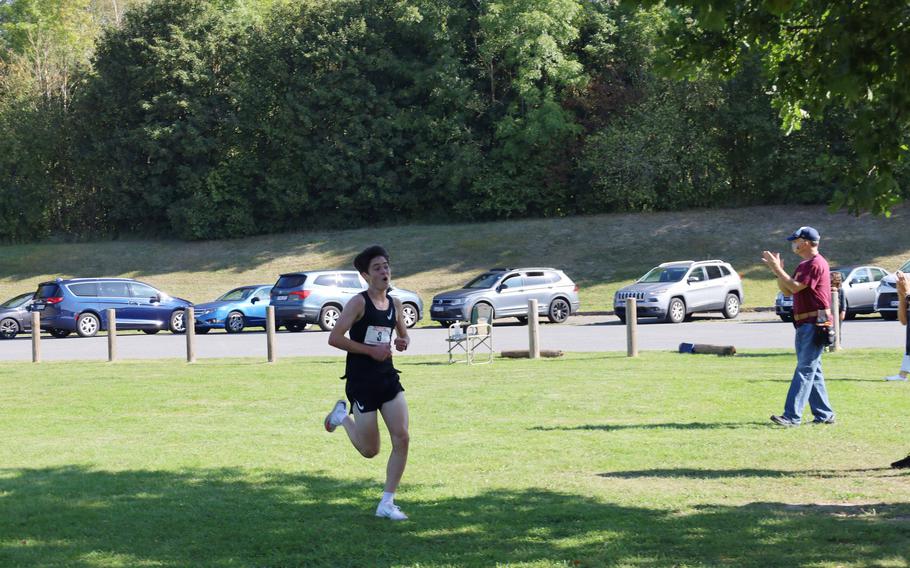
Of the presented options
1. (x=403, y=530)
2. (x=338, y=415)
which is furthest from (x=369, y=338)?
(x=403, y=530)

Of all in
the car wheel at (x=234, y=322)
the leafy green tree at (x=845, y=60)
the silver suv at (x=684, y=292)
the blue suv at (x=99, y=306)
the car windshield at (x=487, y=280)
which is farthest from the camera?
the car windshield at (x=487, y=280)

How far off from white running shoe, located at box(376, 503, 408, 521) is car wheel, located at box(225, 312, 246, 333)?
26.5 m

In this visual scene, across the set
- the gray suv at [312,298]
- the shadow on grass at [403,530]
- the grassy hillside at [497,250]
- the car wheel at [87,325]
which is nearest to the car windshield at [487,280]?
the gray suv at [312,298]

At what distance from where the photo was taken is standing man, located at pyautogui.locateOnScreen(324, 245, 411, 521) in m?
7.43

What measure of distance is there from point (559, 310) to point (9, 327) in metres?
16.2

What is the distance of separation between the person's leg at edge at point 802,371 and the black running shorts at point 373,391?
16.1 ft

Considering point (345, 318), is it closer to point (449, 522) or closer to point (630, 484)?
point (449, 522)

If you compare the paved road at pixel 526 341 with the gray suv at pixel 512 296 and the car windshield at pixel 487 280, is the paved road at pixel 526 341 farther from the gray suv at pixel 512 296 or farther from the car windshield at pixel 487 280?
the car windshield at pixel 487 280

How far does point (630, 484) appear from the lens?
8.54m

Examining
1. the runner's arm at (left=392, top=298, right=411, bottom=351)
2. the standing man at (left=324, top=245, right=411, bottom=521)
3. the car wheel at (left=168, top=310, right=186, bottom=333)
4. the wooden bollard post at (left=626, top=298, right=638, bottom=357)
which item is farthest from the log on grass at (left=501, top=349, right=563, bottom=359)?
the car wheel at (left=168, top=310, right=186, bottom=333)

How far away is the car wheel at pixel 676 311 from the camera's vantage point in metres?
31.9

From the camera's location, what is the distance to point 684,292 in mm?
32125

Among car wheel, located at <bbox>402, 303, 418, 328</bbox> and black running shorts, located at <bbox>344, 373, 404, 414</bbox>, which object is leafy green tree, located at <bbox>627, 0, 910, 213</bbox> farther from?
car wheel, located at <bbox>402, 303, 418, 328</bbox>

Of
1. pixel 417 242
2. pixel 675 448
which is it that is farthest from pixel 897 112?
pixel 417 242
